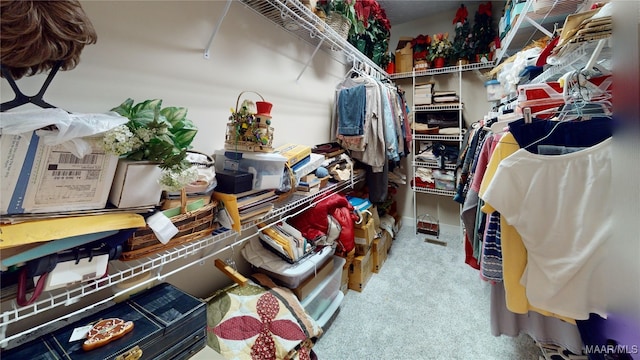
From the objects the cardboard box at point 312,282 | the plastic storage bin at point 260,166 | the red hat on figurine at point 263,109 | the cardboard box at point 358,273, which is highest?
the red hat on figurine at point 263,109

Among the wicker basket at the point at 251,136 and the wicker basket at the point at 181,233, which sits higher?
the wicker basket at the point at 251,136

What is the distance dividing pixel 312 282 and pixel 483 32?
9.54ft

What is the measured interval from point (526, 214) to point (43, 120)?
1271 mm

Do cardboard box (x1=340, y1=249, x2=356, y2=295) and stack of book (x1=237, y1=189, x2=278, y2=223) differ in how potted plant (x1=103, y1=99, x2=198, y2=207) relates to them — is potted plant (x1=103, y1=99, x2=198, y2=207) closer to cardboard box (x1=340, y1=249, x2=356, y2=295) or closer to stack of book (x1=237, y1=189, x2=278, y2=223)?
stack of book (x1=237, y1=189, x2=278, y2=223)

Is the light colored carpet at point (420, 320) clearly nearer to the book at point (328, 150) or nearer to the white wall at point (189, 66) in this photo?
the book at point (328, 150)

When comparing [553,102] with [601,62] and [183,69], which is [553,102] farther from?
[183,69]

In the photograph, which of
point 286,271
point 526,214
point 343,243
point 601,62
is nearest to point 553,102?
point 601,62

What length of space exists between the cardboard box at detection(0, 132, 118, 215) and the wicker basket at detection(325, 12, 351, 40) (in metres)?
1.54

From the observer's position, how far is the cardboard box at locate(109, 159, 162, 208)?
2.06 feet

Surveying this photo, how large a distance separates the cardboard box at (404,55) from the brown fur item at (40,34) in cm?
300

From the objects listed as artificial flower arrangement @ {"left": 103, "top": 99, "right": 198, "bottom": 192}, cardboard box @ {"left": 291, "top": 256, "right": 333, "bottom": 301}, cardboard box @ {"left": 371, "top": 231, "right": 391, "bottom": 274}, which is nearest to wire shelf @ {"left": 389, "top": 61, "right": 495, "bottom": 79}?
cardboard box @ {"left": 371, "top": 231, "right": 391, "bottom": 274}

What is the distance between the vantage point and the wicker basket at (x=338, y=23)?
163 centimetres

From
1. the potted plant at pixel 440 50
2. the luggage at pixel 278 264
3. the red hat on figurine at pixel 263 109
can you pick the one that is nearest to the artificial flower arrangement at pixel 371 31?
the potted plant at pixel 440 50

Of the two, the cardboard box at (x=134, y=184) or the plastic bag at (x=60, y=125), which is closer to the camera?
the plastic bag at (x=60, y=125)
